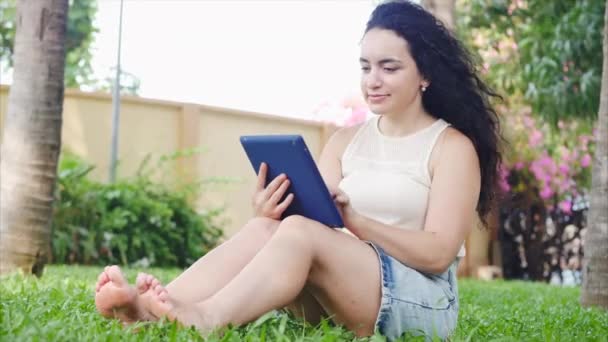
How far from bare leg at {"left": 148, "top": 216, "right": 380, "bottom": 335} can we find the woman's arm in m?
0.07

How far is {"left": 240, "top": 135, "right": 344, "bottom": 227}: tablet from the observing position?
8.35 ft

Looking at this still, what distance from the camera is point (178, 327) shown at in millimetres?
2398

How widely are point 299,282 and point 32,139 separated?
8.71 ft

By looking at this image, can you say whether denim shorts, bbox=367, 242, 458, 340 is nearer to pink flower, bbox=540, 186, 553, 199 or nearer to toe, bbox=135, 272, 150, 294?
toe, bbox=135, 272, 150, 294

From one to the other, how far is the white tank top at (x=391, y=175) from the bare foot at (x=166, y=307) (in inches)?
27.1

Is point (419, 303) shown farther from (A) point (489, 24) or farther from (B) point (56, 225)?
(A) point (489, 24)

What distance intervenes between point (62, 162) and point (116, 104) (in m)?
0.68

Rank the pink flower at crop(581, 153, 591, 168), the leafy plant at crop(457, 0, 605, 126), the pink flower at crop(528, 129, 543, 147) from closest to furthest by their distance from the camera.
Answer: the leafy plant at crop(457, 0, 605, 126), the pink flower at crop(581, 153, 591, 168), the pink flower at crop(528, 129, 543, 147)

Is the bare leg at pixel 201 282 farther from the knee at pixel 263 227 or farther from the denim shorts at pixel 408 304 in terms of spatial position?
the denim shorts at pixel 408 304

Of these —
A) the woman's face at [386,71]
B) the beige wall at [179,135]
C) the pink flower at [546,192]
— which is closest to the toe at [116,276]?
the woman's face at [386,71]

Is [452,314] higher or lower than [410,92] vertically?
lower

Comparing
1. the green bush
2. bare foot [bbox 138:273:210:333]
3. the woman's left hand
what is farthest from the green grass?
the green bush

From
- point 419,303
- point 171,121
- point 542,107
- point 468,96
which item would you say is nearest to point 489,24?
point 542,107

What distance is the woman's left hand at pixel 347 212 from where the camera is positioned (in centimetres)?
263
